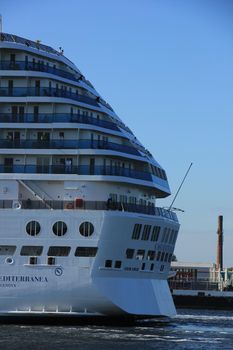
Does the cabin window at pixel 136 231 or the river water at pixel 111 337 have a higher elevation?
the cabin window at pixel 136 231

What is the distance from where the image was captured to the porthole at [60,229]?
47906 mm

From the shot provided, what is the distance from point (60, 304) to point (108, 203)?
547 centimetres

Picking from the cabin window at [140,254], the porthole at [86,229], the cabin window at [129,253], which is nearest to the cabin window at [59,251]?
the porthole at [86,229]

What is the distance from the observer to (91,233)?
157 ft

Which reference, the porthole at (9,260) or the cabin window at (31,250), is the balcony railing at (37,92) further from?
the porthole at (9,260)

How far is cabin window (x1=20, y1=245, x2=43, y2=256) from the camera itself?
157 ft

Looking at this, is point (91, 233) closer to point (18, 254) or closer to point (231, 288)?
point (18, 254)

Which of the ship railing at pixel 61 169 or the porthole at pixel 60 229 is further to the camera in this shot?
the ship railing at pixel 61 169

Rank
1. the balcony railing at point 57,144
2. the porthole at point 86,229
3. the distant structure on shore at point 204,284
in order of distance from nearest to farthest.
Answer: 1. the porthole at point 86,229
2. the balcony railing at point 57,144
3. the distant structure on shore at point 204,284

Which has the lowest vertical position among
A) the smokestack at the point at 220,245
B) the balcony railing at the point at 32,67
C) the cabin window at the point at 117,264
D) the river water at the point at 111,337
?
the river water at the point at 111,337

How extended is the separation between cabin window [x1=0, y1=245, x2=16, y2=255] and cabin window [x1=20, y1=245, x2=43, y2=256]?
0.46 metres

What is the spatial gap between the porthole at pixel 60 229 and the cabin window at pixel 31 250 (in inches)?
41.6

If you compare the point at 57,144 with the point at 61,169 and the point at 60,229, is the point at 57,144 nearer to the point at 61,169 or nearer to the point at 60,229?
the point at 61,169

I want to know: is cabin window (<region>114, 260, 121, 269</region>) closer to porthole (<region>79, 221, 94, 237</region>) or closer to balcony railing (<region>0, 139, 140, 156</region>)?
porthole (<region>79, 221, 94, 237</region>)
